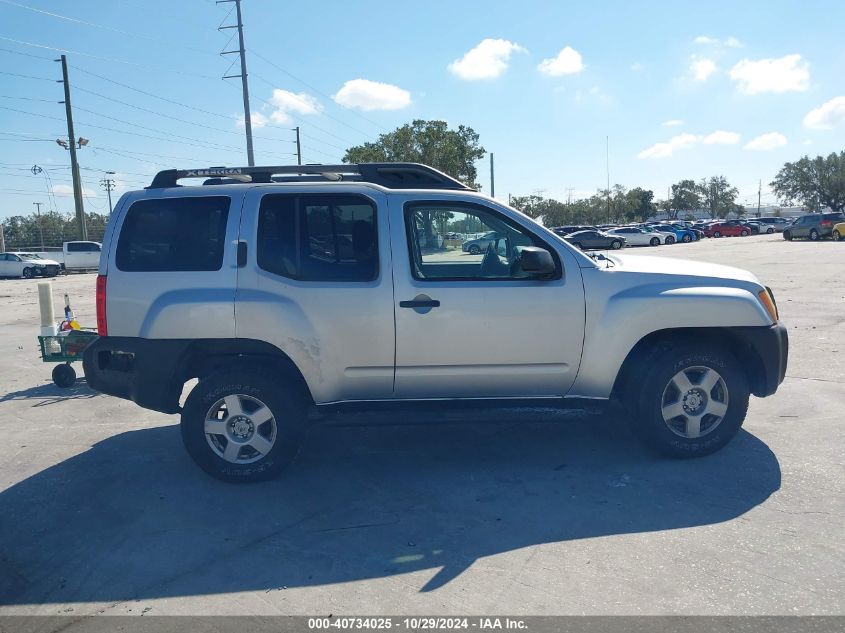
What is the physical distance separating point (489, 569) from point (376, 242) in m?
2.28

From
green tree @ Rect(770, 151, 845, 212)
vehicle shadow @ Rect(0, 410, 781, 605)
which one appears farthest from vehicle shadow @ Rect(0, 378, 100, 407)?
green tree @ Rect(770, 151, 845, 212)

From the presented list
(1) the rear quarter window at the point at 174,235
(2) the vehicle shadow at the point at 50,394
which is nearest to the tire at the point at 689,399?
(1) the rear quarter window at the point at 174,235

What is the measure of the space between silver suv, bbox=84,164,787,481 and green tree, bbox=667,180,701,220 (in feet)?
388

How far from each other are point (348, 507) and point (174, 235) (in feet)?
7.34

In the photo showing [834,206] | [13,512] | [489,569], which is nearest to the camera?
[489,569]

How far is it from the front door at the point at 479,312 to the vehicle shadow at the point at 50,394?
175 inches

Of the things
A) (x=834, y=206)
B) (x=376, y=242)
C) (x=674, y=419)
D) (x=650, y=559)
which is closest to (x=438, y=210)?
(x=376, y=242)

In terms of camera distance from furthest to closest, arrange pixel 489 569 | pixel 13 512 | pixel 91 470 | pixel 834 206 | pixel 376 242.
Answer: pixel 834 206
pixel 91 470
pixel 376 242
pixel 13 512
pixel 489 569

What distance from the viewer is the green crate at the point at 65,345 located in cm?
711

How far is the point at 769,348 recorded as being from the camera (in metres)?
4.79

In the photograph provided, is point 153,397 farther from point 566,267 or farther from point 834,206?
point 834,206

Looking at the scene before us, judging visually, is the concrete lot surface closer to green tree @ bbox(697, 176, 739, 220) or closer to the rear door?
the rear door

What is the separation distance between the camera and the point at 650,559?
353 centimetres

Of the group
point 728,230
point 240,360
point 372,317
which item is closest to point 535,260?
point 372,317
